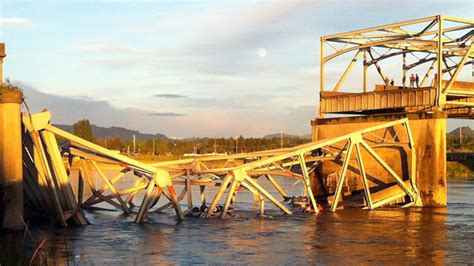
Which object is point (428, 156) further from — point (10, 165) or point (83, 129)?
point (83, 129)

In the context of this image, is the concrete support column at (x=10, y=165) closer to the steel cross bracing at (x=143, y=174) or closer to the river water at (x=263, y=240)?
the river water at (x=263, y=240)

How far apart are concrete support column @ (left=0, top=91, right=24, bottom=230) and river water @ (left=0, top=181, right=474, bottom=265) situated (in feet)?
3.77

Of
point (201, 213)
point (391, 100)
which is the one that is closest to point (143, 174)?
point (201, 213)

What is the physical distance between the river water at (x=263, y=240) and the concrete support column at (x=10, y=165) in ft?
3.77

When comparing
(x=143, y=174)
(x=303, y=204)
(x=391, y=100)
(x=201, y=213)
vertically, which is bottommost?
(x=201, y=213)

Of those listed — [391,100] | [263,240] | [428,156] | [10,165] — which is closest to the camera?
[263,240]

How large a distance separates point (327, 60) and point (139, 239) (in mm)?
34622

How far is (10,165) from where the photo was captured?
3027 cm

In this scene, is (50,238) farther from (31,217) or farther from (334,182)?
(334,182)

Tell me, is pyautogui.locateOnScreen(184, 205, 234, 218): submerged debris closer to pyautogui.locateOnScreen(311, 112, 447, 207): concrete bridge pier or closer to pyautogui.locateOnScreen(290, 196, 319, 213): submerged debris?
pyautogui.locateOnScreen(290, 196, 319, 213): submerged debris

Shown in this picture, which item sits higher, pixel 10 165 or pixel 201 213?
pixel 10 165

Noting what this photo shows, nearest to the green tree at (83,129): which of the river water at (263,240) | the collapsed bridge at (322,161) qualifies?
the collapsed bridge at (322,161)

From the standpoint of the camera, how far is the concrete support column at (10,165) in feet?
99.2

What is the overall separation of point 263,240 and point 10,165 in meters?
11.7
